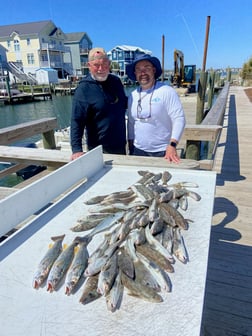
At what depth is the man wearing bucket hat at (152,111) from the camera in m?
2.52

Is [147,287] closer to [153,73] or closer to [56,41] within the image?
[153,73]

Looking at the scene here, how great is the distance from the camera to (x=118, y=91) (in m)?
2.77

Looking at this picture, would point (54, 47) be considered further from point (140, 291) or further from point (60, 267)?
point (140, 291)

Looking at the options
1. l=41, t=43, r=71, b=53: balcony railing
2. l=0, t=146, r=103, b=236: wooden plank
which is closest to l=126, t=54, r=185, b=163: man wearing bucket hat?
l=0, t=146, r=103, b=236: wooden plank

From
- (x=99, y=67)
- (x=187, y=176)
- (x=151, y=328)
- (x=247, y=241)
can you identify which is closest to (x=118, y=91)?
(x=99, y=67)

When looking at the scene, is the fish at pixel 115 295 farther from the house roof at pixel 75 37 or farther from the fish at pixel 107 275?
the house roof at pixel 75 37

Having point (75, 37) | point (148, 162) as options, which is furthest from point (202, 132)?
point (75, 37)

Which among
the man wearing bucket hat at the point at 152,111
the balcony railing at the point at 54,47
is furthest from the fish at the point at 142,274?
the balcony railing at the point at 54,47

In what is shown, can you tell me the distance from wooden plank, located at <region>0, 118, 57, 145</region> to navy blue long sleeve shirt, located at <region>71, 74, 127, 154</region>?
1216 mm

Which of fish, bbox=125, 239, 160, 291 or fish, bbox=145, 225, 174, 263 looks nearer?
fish, bbox=125, 239, 160, 291

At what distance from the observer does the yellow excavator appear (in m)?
24.6

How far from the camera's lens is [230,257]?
8.41 feet

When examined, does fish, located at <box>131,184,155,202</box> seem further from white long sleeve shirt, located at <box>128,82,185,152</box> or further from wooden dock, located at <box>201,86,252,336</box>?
wooden dock, located at <box>201,86,252,336</box>

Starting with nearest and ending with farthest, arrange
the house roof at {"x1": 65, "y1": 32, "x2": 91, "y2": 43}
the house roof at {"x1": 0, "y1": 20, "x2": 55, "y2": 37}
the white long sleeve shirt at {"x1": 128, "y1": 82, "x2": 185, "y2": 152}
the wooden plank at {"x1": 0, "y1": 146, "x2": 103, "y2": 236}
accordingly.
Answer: the wooden plank at {"x1": 0, "y1": 146, "x2": 103, "y2": 236}
the white long sleeve shirt at {"x1": 128, "y1": 82, "x2": 185, "y2": 152}
the house roof at {"x1": 0, "y1": 20, "x2": 55, "y2": 37}
the house roof at {"x1": 65, "y1": 32, "x2": 91, "y2": 43}
